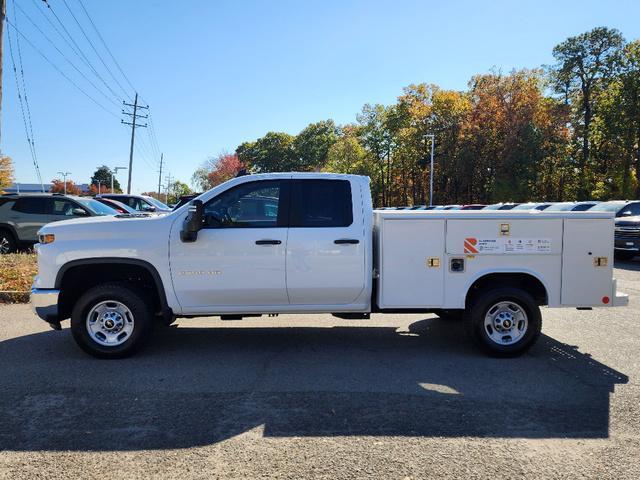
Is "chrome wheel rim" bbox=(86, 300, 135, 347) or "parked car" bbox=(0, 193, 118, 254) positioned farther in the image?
"parked car" bbox=(0, 193, 118, 254)

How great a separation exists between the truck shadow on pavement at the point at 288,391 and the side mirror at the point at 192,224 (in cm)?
137

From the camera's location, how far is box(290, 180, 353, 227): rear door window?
17.7 feet

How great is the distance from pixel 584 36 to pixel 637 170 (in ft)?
42.9

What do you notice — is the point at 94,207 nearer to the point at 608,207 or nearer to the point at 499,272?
the point at 499,272

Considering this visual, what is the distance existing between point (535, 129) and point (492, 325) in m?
39.8

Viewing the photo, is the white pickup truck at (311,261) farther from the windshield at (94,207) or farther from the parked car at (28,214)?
the parked car at (28,214)

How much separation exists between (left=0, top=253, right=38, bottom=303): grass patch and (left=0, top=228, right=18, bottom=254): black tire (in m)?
2.20

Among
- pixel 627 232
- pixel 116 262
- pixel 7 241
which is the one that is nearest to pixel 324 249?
pixel 116 262

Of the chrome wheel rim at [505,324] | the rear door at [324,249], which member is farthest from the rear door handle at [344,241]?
the chrome wheel rim at [505,324]

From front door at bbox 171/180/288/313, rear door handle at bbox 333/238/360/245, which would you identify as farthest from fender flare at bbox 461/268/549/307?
front door at bbox 171/180/288/313

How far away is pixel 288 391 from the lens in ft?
14.8

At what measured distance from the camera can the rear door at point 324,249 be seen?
17.4ft

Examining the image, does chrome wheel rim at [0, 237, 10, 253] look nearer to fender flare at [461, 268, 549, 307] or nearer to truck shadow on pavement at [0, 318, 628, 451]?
truck shadow on pavement at [0, 318, 628, 451]

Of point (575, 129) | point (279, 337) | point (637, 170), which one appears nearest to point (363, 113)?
point (575, 129)
